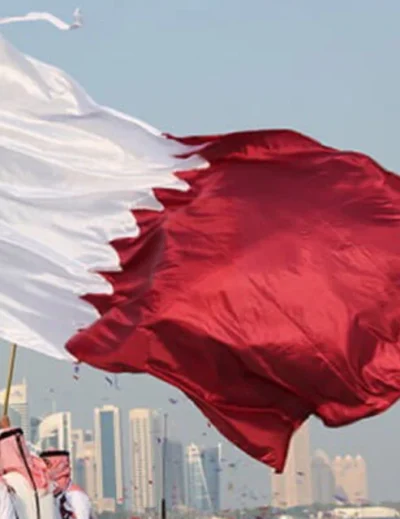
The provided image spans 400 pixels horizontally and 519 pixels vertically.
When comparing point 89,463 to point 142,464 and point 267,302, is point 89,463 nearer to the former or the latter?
point 142,464

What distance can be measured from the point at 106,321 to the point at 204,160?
1.30 meters

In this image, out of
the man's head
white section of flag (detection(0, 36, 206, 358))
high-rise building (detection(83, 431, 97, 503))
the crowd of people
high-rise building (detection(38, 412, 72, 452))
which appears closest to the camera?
white section of flag (detection(0, 36, 206, 358))

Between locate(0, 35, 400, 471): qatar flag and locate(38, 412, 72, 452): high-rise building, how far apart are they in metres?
14.7

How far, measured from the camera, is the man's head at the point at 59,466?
17.5 meters

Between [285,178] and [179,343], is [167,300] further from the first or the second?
[285,178]

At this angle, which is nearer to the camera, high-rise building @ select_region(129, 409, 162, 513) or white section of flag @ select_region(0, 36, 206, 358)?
white section of flag @ select_region(0, 36, 206, 358)

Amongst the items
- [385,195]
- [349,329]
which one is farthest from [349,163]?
[349,329]

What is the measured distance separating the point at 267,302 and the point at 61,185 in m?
1.48

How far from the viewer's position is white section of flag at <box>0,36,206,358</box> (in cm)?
1408

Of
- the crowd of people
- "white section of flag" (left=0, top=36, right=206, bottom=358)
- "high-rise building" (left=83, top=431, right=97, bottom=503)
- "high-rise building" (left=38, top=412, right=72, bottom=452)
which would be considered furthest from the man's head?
"high-rise building" (left=83, top=431, right=97, bottom=503)

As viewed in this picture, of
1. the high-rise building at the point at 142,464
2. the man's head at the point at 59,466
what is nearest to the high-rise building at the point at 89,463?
the high-rise building at the point at 142,464

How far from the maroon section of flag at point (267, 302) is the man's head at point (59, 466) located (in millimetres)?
3476

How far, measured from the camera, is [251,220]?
14320 millimetres

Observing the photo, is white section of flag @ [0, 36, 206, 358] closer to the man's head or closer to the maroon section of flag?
the maroon section of flag
